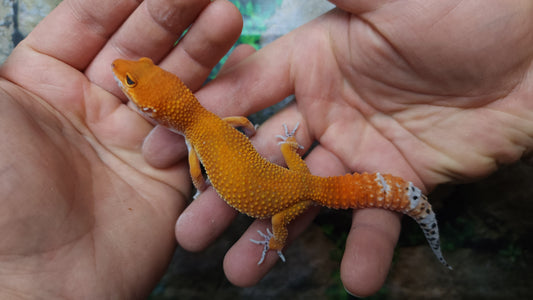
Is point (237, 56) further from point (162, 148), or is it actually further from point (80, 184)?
point (80, 184)

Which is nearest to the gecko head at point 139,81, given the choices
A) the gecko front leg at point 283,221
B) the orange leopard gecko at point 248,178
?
the orange leopard gecko at point 248,178

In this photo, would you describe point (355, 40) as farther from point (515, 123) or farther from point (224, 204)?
point (224, 204)

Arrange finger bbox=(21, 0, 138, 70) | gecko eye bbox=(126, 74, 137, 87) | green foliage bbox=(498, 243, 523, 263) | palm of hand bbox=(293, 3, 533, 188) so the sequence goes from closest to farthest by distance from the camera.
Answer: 1. palm of hand bbox=(293, 3, 533, 188)
2. gecko eye bbox=(126, 74, 137, 87)
3. finger bbox=(21, 0, 138, 70)
4. green foliage bbox=(498, 243, 523, 263)

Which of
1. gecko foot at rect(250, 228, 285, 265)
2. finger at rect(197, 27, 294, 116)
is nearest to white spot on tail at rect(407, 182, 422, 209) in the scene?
gecko foot at rect(250, 228, 285, 265)

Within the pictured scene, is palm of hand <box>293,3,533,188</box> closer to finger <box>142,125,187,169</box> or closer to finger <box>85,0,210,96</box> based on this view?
finger <box>85,0,210,96</box>

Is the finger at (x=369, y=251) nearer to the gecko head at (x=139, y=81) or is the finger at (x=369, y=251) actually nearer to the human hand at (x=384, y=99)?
the human hand at (x=384, y=99)
